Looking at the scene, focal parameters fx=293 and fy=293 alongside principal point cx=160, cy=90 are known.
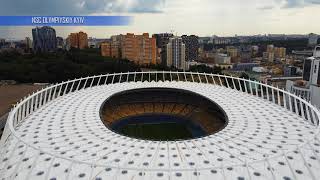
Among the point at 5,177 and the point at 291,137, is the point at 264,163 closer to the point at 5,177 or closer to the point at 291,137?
the point at 291,137

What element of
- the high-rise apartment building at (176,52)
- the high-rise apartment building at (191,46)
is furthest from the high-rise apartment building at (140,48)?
the high-rise apartment building at (191,46)

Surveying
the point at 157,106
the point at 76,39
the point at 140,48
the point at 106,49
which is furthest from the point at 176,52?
the point at 157,106

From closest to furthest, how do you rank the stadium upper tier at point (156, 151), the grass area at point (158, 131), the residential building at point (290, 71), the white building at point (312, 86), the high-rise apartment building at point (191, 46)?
the stadium upper tier at point (156, 151)
the grass area at point (158, 131)
the white building at point (312, 86)
the residential building at point (290, 71)
the high-rise apartment building at point (191, 46)

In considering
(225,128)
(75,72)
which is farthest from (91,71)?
(225,128)

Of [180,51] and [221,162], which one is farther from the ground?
[180,51]

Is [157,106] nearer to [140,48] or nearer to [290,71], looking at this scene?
[140,48]

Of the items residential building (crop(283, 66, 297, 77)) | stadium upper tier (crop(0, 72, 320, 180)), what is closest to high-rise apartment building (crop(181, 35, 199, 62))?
residential building (crop(283, 66, 297, 77))

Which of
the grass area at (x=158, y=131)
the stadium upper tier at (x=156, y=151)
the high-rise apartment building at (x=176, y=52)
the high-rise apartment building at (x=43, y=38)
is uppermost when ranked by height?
the high-rise apartment building at (x=43, y=38)

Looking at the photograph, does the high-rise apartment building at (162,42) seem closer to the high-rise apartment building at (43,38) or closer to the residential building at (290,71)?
the high-rise apartment building at (43,38)
